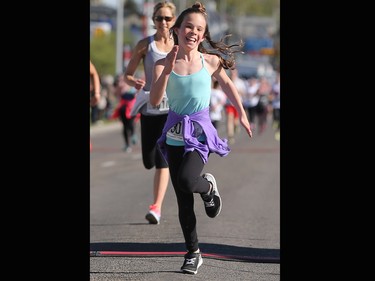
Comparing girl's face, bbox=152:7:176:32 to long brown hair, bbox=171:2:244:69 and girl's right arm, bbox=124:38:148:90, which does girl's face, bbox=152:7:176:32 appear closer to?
girl's right arm, bbox=124:38:148:90

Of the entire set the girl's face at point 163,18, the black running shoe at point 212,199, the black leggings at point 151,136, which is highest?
the girl's face at point 163,18

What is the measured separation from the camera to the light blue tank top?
6871mm

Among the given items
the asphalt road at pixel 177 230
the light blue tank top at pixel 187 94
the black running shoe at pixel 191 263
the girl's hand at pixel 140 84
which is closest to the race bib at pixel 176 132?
the light blue tank top at pixel 187 94

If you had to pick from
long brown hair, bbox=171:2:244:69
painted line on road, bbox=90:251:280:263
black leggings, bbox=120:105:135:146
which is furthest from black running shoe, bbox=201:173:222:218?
black leggings, bbox=120:105:135:146

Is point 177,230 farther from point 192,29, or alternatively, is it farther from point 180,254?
point 192,29

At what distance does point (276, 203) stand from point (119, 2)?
37.1 m

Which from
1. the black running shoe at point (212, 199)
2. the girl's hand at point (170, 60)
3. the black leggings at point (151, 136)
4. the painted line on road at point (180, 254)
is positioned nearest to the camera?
the girl's hand at point (170, 60)

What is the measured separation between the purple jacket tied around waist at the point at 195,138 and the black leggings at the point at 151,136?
198cm

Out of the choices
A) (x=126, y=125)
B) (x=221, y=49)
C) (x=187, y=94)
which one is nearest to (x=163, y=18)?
(x=221, y=49)

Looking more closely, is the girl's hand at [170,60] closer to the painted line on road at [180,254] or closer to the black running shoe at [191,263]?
the black running shoe at [191,263]

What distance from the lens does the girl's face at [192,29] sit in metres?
6.73

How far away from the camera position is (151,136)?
30.1 feet
